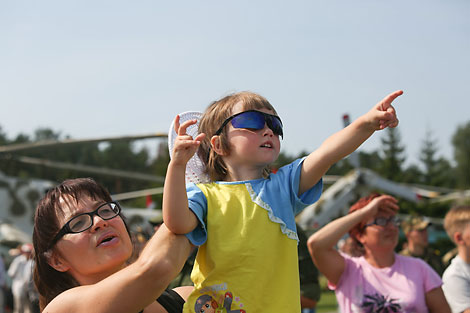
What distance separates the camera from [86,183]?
193cm

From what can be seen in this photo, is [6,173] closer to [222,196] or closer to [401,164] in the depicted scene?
[222,196]

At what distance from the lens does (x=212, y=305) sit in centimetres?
175

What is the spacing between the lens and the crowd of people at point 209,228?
1.56 meters

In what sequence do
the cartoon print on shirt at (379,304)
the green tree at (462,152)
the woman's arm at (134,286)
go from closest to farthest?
the woman's arm at (134,286)
the cartoon print on shirt at (379,304)
the green tree at (462,152)

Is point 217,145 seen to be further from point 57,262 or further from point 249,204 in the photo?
point 57,262

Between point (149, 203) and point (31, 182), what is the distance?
5016 millimetres

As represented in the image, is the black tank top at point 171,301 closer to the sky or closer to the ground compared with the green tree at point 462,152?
closer to the sky

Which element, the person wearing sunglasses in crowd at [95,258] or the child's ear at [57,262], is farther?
the child's ear at [57,262]

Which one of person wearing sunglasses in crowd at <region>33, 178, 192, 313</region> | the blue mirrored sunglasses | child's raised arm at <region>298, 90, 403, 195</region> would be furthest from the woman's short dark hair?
child's raised arm at <region>298, 90, 403, 195</region>

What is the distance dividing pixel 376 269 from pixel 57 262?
7.64 feet

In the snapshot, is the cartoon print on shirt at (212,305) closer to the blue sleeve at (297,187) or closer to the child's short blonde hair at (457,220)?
the blue sleeve at (297,187)

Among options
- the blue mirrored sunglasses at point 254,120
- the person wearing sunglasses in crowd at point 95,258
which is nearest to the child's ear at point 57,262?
the person wearing sunglasses in crowd at point 95,258

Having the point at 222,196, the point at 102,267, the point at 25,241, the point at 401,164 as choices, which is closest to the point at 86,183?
the point at 102,267

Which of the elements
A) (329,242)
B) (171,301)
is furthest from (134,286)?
(329,242)
